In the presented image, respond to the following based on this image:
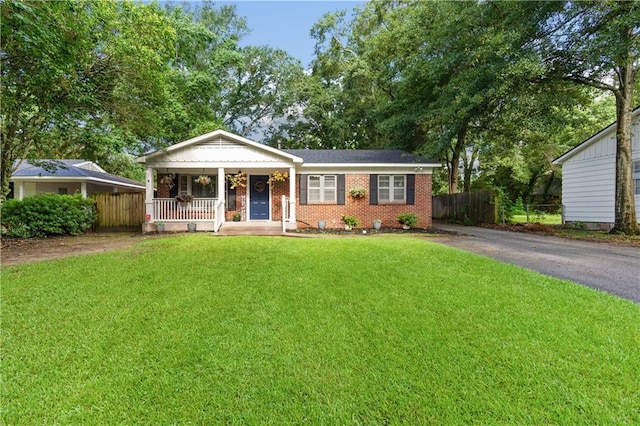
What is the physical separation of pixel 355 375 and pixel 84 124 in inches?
482

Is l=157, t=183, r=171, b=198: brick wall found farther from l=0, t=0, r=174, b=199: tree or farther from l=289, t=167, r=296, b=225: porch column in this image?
l=289, t=167, r=296, b=225: porch column

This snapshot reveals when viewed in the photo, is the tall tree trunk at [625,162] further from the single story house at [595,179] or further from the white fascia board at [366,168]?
the white fascia board at [366,168]

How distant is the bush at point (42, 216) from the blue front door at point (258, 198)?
6.31 m

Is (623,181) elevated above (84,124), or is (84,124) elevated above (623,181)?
(84,124)

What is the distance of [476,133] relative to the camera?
1667cm

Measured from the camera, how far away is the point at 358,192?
1223cm

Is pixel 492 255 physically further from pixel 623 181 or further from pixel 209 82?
pixel 209 82

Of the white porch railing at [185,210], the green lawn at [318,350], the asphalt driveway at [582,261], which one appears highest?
the white porch railing at [185,210]

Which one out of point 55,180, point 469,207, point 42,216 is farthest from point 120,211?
point 469,207

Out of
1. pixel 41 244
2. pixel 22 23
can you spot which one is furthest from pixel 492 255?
pixel 41 244

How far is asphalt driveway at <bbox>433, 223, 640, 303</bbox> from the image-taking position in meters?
4.54

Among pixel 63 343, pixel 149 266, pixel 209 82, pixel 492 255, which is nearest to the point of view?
pixel 63 343

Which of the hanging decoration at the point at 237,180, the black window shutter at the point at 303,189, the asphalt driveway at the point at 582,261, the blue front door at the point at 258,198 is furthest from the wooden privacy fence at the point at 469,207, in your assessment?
the hanging decoration at the point at 237,180

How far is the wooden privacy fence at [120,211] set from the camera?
1266 centimetres
